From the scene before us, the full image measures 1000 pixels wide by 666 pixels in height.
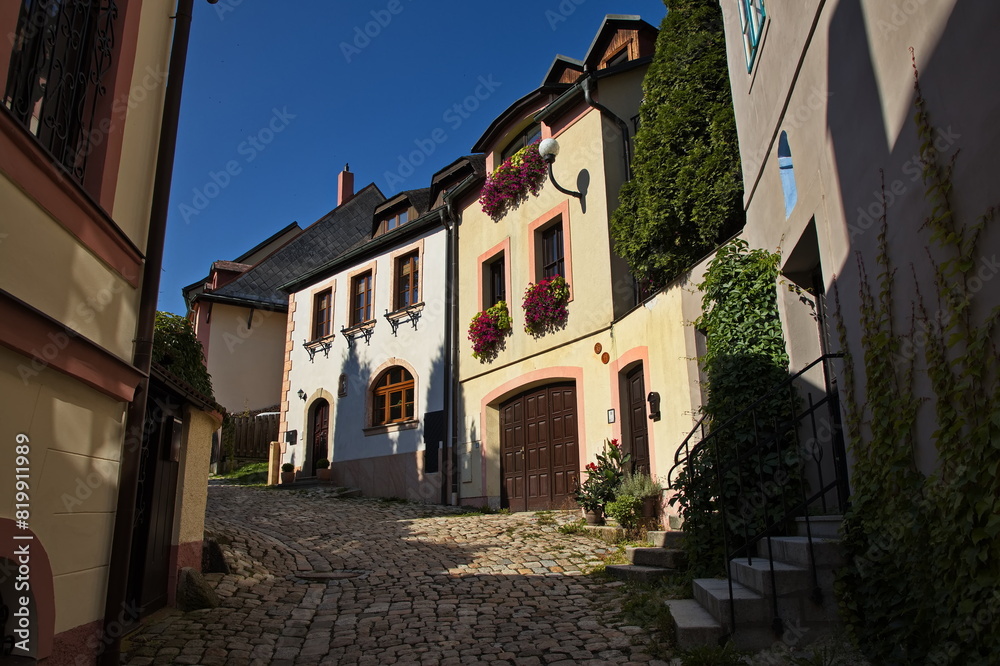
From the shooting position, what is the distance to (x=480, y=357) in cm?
1467

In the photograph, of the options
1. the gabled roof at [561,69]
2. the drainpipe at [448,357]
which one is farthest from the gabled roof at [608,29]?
the drainpipe at [448,357]

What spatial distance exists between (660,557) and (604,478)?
3.13 meters

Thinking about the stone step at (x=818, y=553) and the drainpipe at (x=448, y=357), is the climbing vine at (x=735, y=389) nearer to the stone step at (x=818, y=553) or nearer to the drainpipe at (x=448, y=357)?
the stone step at (x=818, y=553)

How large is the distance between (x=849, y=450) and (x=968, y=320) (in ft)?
5.81

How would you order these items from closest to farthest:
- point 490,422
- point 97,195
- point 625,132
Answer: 1. point 97,195
2. point 625,132
3. point 490,422

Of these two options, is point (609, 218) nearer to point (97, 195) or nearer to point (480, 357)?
point (480, 357)

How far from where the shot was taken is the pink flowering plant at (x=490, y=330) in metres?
14.1

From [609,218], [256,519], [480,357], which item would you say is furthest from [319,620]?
[480,357]

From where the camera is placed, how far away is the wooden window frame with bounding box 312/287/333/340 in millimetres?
19312

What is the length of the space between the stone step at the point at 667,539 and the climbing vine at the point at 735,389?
35cm

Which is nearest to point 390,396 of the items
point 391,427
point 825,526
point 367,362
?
point 391,427

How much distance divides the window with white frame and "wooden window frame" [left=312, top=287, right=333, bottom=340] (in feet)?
44.3

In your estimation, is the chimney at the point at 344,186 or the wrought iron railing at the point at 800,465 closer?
the wrought iron railing at the point at 800,465

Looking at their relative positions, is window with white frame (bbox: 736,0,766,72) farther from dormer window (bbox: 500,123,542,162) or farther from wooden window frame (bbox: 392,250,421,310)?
wooden window frame (bbox: 392,250,421,310)
